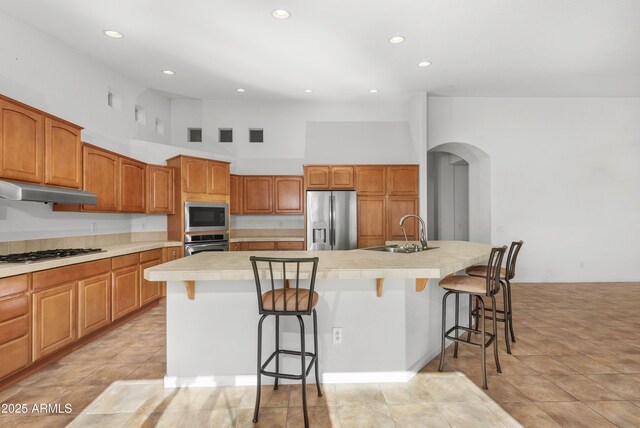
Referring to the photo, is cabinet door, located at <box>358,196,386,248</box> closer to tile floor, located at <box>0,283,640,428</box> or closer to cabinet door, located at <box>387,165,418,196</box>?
cabinet door, located at <box>387,165,418,196</box>

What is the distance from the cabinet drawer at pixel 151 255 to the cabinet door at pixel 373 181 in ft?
11.2

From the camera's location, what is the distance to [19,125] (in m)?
2.73

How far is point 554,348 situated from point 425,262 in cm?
187

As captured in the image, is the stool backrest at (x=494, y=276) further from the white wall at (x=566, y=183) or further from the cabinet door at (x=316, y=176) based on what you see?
→ the white wall at (x=566, y=183)

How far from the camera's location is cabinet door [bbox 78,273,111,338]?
3060 millimetres

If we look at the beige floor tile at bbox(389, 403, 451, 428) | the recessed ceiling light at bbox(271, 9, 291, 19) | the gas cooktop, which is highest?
the recessed ceiling light at bbox(271, 9, 291, 19)

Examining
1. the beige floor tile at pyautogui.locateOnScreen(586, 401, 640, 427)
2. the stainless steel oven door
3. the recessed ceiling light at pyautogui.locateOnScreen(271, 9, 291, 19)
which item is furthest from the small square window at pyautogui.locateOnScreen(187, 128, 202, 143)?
the beige floor tile at pyautogui.locateOnScreen(586, 401, 640, 427)

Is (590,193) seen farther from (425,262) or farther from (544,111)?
(425,262)

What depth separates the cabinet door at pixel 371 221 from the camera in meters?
5.64

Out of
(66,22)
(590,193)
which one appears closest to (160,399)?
(66,22)

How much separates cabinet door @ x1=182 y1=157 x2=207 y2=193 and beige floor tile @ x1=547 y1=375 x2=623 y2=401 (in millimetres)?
4973

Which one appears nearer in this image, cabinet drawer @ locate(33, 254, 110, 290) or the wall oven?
cabinet drawer @ locate(33, 254, 110, 290)

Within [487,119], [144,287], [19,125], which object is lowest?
[144,287]

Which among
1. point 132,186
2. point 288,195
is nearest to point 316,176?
point 288,195
